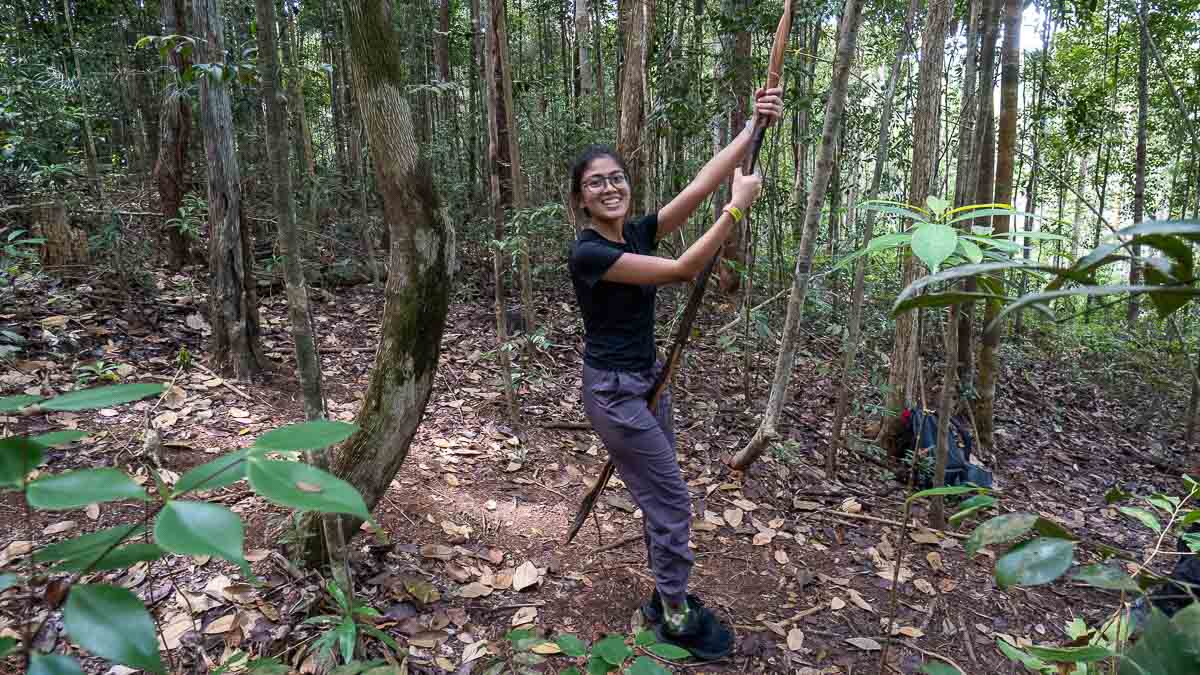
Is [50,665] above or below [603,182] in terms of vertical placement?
below

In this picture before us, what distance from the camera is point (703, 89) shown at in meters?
4.95

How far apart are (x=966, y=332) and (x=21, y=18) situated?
979cm

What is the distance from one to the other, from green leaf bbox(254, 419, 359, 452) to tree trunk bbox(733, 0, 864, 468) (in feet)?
7.61

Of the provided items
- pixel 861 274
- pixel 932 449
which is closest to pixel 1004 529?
pixel 861 274

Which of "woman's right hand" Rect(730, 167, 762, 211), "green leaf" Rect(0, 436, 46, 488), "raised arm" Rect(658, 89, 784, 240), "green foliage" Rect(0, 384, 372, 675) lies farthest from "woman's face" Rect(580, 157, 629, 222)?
"green leaf" Rect(0, 436, 46, 488)

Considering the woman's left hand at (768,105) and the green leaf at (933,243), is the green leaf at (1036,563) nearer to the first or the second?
the green leaf at (933,243)

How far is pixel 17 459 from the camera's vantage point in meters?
0.51

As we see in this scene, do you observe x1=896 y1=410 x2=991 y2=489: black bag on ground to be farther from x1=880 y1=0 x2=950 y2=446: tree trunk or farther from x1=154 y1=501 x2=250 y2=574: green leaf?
x1=154 y1=501 x2=250 y2=574: green leaf

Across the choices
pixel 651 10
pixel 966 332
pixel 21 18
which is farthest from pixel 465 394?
pixel 21 18

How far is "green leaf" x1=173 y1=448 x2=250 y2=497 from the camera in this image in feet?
1.76

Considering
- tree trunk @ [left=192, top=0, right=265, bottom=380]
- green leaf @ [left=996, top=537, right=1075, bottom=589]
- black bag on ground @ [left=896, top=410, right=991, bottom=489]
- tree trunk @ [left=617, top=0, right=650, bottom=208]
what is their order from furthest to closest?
black bag on ground @ [left=896, top=410, right=991, bottom=489]
tree trunk @ [left=617, top=0, right=650, bottom=208]
tree trunk @ [left=192, top=0, right=265, bottom=380]
green leaf @ [left=996, top=537, right=1075, bottom=589]

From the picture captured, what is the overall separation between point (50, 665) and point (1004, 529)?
2.98ft

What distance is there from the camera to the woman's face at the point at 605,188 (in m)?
2.41

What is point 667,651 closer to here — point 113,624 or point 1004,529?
point 1004,529
